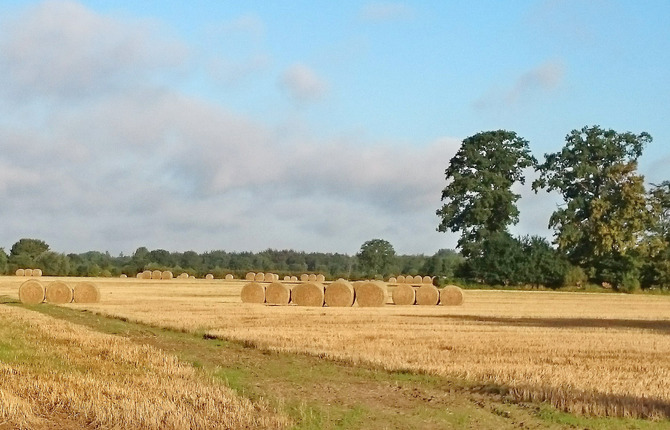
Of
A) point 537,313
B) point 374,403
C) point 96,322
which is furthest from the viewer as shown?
point 537,313

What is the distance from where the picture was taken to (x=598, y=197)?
246 ft

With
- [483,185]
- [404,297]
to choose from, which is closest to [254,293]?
[404,297]

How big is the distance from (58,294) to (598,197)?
2016 inches

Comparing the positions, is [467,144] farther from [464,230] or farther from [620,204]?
[620,204]

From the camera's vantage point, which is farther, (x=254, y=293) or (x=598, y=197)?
(x=598, y=197)

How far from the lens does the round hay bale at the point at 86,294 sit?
39406 mm

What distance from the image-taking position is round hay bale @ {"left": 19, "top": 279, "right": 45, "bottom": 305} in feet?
126

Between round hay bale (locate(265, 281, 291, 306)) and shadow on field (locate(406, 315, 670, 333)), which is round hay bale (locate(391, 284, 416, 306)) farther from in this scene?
shadow on field (locate(406, 315, 670, 333))

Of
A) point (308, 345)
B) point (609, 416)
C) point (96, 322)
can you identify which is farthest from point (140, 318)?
point (609, 416)

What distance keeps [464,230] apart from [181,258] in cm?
9022

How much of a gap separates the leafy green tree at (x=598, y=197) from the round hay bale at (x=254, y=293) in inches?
1570

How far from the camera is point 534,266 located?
232ft

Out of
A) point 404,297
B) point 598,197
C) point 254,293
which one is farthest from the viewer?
point 598,197

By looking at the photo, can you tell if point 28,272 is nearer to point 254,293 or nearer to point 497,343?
point 254,293
